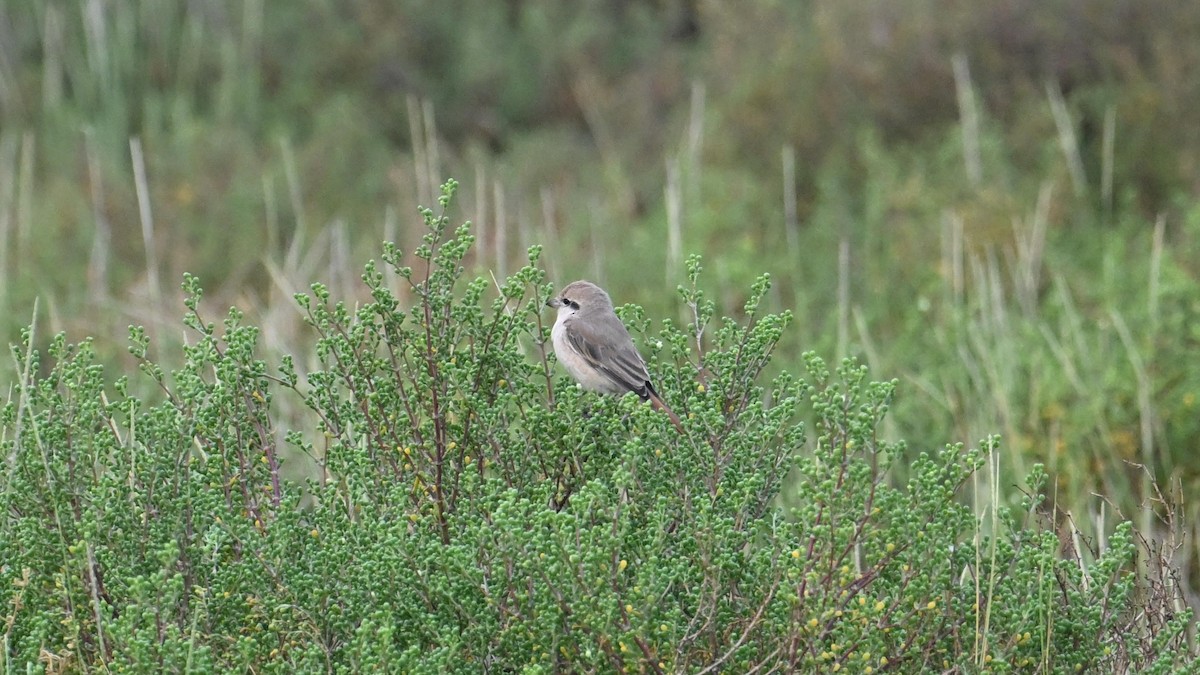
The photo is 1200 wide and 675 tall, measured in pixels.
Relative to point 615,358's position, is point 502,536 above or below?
below

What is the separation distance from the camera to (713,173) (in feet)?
31.4

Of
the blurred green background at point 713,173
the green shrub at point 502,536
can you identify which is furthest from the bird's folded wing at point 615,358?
the blurred green background at point 713,173

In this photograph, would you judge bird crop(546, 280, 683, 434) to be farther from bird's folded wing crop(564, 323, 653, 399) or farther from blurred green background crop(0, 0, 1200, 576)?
blurred green background crop(0, 0, 1200, 576)

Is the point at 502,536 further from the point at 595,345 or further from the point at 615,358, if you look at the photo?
the point at 595,345

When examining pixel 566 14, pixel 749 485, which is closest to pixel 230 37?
pixel 566 14

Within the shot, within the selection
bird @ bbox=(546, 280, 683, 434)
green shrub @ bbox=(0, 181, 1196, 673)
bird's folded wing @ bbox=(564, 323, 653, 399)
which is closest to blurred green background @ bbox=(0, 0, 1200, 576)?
bird @ bbox=(546, 280, 683, 434)

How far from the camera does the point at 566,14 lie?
A: 13.0 meters

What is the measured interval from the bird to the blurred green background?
1.01 meters

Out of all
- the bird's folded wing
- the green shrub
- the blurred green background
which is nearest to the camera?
the green shrub

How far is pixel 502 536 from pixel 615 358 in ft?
5.72

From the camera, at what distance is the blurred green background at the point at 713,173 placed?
6.50 metres

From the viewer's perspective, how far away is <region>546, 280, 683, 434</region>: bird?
15.7 ft

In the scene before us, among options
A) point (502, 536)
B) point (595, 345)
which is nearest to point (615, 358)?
point (595, 345)

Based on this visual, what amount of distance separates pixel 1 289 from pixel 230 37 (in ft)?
15.8
